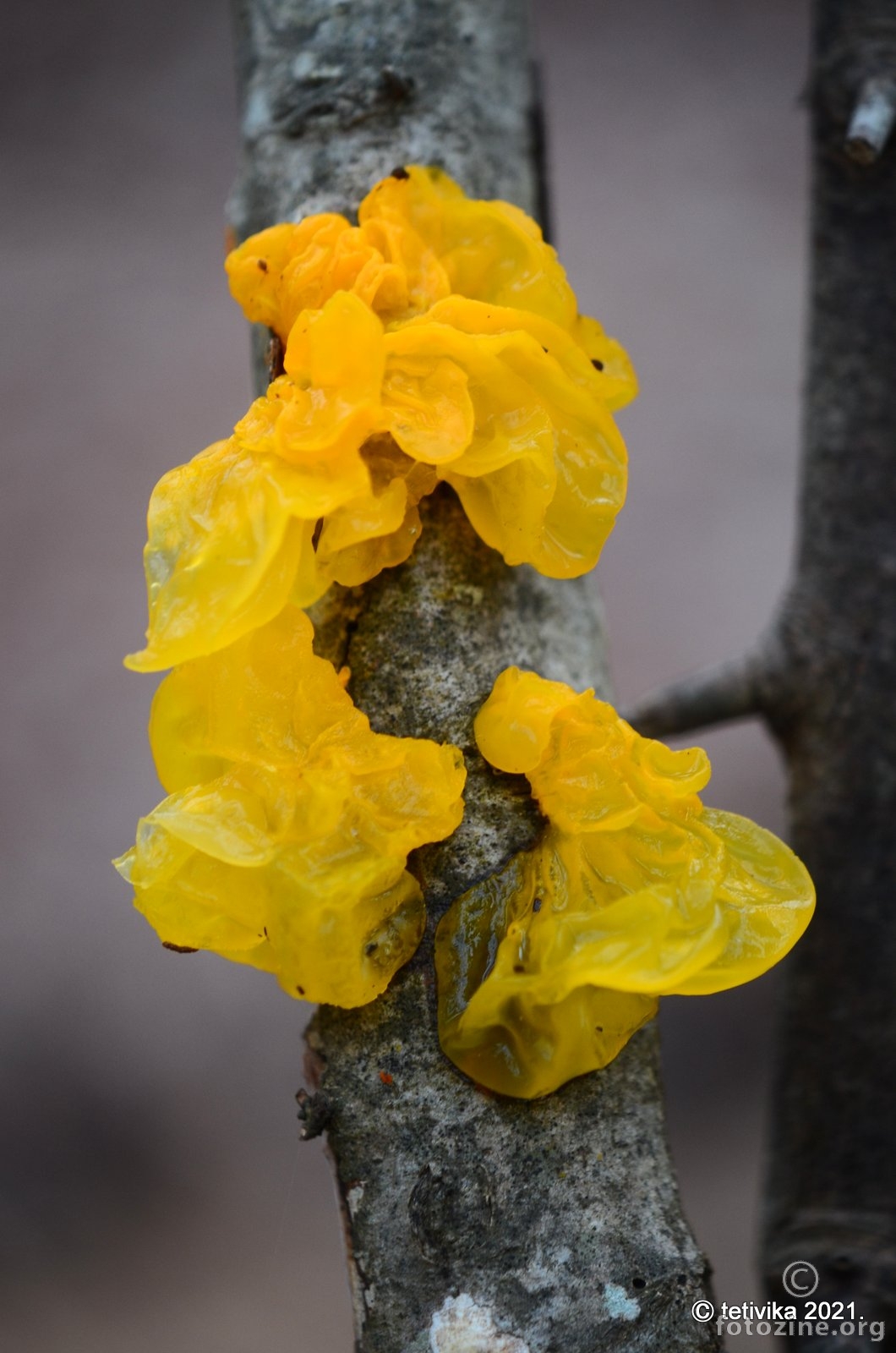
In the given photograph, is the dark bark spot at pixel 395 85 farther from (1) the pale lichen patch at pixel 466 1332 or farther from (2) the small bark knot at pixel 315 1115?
(1) the pale lichen patch at pixel 466 1332

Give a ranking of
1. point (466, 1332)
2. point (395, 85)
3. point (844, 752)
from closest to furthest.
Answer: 1. point (466, 1332)
2. point (395, 85)
3. point (844, 752)

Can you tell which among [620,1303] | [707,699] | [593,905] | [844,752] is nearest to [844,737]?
[844,752]

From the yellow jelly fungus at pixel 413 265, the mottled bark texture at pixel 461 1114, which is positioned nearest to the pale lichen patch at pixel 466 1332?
the mottled bark texture at pixel 461 1114

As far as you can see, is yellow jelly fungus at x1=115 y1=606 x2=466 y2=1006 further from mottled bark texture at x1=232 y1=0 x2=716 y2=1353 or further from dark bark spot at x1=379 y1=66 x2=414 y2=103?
dark bark spot at x1=379 y1=66 x2=414 y2=103

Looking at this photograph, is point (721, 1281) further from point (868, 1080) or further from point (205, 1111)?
point (868, 1080)

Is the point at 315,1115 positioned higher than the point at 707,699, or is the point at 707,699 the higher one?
the point at 707,699

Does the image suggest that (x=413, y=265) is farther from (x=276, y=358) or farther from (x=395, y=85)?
(x=395, y=85)

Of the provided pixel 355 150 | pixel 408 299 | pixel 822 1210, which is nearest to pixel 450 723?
pixel 408 299
